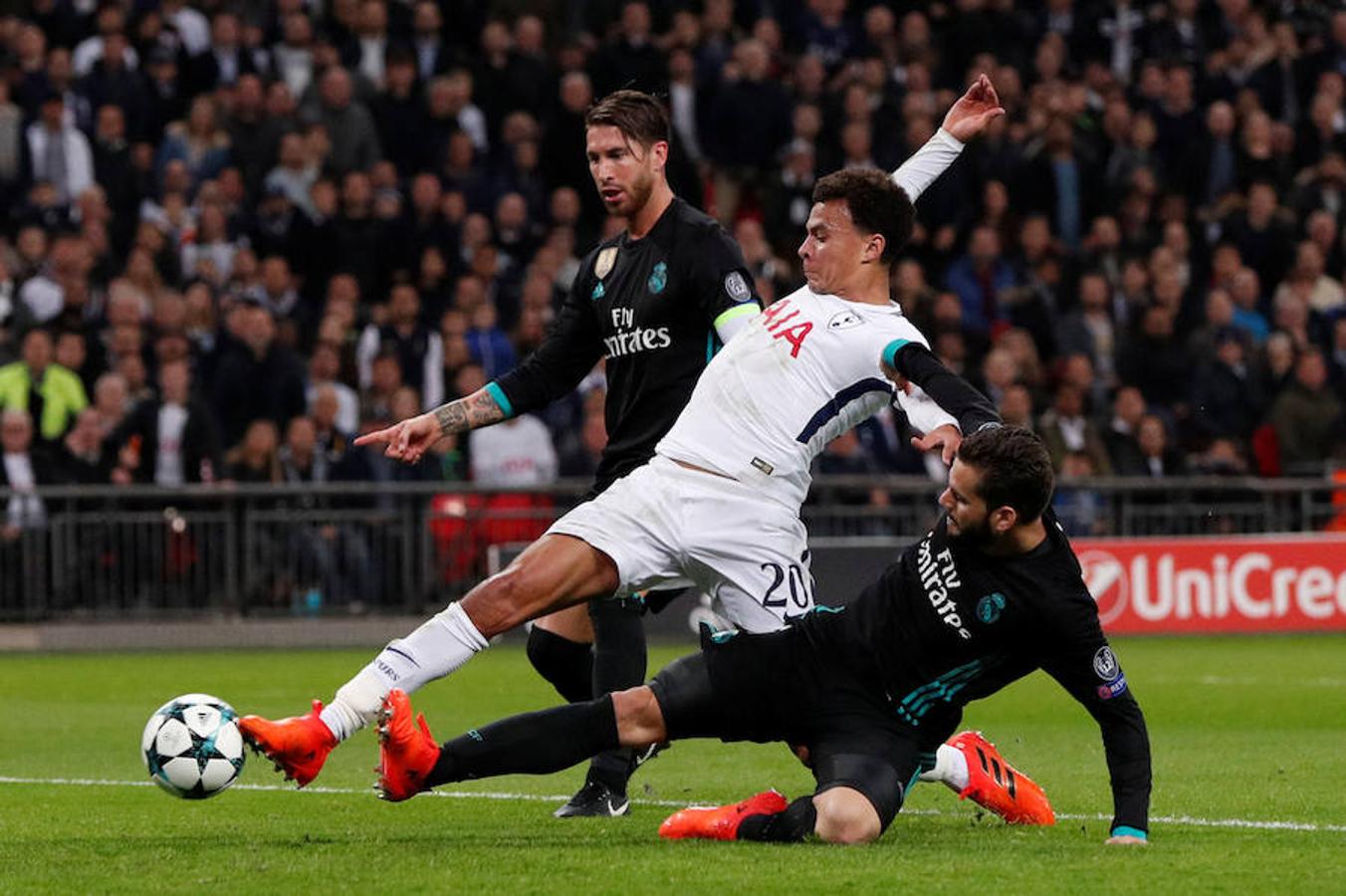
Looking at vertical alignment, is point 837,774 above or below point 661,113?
below

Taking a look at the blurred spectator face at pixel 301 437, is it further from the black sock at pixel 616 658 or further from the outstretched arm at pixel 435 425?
the black sock at pixel 616 658

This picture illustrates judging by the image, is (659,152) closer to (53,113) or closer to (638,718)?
(638,718)

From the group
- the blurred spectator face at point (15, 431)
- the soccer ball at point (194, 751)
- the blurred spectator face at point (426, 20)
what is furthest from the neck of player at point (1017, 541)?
the blurred spectator face at point (426, 20)

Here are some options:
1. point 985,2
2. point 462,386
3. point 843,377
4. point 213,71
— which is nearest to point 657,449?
point 843,377

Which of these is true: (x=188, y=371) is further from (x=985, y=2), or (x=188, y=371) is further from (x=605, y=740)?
(x=605, y=740)

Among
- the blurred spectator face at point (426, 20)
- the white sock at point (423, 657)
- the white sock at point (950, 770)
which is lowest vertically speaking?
the white sock at point (950, 770)

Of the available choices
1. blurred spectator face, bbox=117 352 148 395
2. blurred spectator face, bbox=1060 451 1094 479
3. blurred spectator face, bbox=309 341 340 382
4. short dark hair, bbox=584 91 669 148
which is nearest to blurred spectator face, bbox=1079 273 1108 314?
blurred spectator face, bbox=1060 451 1094 479

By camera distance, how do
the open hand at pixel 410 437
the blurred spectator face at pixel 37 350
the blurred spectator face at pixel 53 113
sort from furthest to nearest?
the blurred spectator face at pixel 53 113
the blurred spectator face at pixel 37 350
the open hand at pixel 410 437

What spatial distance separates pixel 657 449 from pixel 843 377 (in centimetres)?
67

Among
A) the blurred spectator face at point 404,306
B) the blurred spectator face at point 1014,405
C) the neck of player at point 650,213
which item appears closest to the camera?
the neck of player at point 650,213

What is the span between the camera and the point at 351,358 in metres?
19.1

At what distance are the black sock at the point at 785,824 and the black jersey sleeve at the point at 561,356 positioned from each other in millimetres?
1975

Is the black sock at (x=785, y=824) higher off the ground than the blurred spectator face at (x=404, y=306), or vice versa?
the blurred spectator face at (x=404, y=306)

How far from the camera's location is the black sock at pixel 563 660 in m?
8.73
